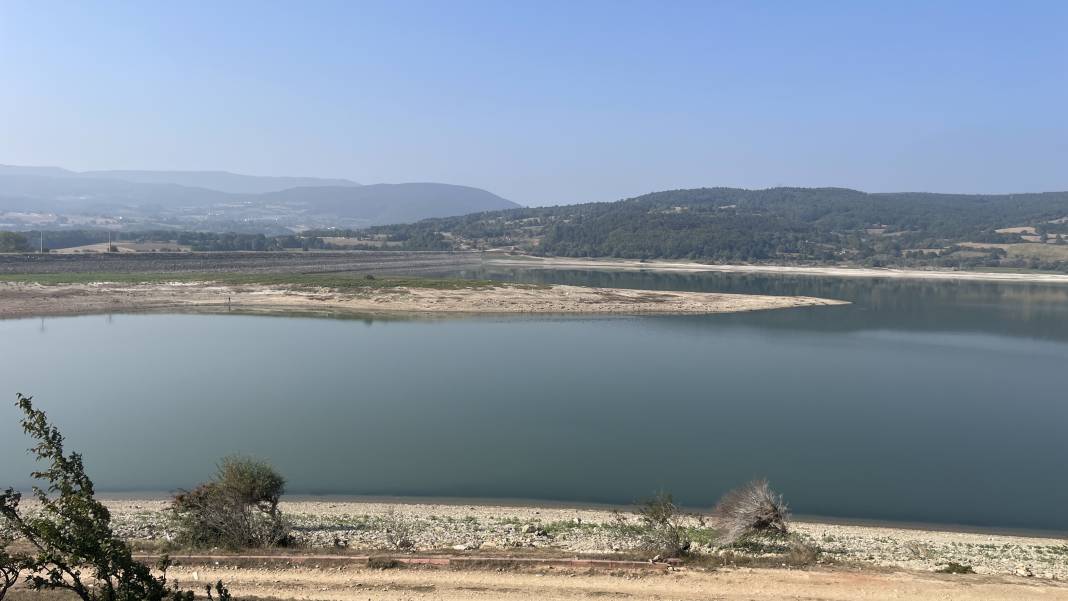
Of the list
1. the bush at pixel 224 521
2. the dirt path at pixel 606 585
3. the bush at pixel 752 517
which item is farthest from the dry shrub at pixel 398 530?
the bush at pixel 752 517

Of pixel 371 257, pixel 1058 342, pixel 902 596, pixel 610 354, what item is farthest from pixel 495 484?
pixel 371 257

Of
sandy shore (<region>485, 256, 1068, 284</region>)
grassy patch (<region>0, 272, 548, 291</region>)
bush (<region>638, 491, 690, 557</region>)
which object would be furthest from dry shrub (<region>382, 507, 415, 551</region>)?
sandy shore (<region>485, 256, 1068, 284</region>)

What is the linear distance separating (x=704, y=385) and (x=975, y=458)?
27.5 feet

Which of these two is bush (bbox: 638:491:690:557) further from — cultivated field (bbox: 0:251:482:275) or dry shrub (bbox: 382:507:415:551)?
cultivated field (bbox: 0:251:482:275)

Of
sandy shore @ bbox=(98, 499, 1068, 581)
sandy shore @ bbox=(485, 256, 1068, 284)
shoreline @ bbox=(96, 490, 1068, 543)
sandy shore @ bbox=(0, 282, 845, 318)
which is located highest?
sandy shore @ bbox=(485, 256, 1068, 284)

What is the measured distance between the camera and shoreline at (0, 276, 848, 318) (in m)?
39.3

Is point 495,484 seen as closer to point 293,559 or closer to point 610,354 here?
point 293,559

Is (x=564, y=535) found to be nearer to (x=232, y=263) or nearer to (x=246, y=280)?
(x=246, y=280)

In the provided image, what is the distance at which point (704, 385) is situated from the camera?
22.9m

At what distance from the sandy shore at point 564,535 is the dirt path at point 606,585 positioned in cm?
61

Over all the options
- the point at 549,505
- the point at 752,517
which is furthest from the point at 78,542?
the point at 549,505

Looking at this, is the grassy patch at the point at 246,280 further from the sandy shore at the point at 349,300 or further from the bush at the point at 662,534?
the bush at the point at 662,534

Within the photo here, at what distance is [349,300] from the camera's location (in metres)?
43.7

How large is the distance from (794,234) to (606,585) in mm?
113758
